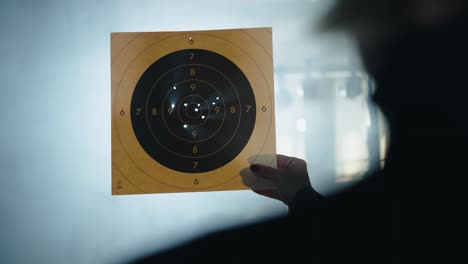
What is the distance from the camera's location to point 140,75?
58cm

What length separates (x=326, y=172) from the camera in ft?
1.91

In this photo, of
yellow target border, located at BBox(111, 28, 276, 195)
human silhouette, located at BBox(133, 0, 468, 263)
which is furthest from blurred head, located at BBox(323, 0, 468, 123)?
yellow target border, located at BBox(111, 28, 276, 195)

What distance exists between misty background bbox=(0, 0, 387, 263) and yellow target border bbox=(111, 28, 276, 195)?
1cm

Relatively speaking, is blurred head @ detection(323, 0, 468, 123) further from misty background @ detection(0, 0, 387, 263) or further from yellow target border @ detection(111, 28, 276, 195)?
yellow target border @ detection(111, 28, 276, 195)

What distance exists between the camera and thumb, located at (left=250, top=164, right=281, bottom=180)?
1.90 feet

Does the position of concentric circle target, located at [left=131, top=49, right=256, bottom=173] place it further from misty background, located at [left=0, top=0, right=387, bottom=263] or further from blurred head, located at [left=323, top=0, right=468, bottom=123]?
blurred head, located at [left=323, top=0, right=468, bottom=123]

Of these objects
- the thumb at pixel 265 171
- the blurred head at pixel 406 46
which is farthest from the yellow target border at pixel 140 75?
the blurred head at pixel 406 46

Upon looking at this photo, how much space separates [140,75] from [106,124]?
93mm

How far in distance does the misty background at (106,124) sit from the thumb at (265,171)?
3cm

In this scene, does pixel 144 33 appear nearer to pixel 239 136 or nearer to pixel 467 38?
pixel 239 136

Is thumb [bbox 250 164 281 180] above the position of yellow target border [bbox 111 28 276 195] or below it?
below

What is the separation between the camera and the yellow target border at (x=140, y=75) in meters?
0.58

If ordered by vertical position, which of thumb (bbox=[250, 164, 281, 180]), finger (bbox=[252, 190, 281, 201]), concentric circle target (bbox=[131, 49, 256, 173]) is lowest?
finger (bbox=[252, 190, 281, 201])

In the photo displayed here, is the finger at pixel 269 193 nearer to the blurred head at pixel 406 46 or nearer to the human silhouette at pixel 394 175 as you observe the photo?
the human silhouette at pixel 394 175
